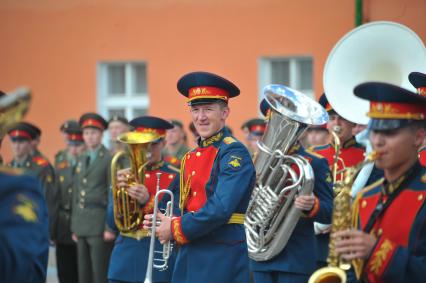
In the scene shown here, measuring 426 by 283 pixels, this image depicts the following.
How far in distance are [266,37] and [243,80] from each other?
804 millimetres

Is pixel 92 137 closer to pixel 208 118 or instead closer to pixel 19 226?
pixel 208 118

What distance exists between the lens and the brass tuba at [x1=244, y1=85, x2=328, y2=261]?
7219mm

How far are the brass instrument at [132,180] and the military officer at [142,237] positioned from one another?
2.6 inches

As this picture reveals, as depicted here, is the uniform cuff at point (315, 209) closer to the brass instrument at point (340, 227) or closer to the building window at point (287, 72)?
the brass instrument at point (340, 227)

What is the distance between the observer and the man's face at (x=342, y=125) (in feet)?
27.1

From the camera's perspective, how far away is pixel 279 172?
7348 mm

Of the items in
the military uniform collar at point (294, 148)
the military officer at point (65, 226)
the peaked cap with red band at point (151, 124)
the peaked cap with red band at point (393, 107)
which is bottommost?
the military officer at point (65, 226)

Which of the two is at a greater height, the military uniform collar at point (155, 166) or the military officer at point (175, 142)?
the military uniform collar at point (155, 166)

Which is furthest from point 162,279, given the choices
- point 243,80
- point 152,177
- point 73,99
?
point 73,99

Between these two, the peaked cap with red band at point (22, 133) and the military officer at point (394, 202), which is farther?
the peaked cap with red band at point (22, 133)

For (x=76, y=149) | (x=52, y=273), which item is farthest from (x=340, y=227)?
(x=52, y=273)

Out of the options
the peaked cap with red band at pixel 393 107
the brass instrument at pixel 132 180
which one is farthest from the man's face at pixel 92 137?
the peaked cap with red band at pixel 393 107

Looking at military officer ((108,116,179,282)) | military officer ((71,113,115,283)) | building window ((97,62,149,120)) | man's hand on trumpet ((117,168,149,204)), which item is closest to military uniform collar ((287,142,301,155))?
military officer ((108,116,179,282))

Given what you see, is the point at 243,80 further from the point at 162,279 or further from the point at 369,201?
the point at 369,201
